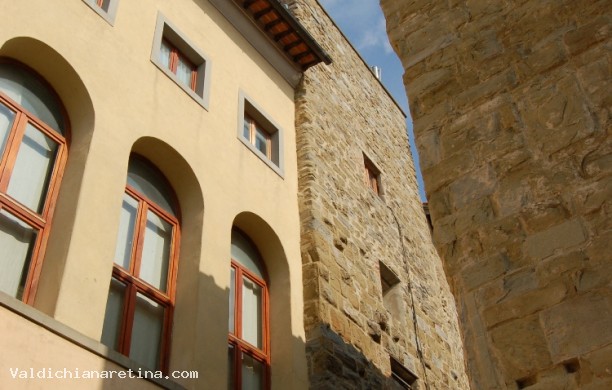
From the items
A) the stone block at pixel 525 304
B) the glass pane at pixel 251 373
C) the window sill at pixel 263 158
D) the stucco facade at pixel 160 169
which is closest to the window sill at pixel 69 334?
the stucco facade at pixel 160 169

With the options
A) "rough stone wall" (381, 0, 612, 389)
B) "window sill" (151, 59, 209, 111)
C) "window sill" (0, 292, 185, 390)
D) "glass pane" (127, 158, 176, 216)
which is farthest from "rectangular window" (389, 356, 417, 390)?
"rough stone wall" (381, 0, 612, 389)

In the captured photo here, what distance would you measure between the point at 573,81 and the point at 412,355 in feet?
21.6

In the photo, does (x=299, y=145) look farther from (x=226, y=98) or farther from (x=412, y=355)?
(x=412, y=355)

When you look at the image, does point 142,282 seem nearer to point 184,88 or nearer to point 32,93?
point 32,93

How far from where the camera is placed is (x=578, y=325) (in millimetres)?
3248

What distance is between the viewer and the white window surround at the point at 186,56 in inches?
316

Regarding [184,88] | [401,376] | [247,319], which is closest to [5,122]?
[184,88]

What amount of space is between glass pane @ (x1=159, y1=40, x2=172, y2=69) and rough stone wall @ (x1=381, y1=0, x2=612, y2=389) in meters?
4.07

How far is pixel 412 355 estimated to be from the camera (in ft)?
32.8

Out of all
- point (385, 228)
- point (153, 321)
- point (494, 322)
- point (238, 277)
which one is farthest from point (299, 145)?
point (494, 322)

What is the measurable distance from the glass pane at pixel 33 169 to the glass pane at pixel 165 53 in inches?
89.9

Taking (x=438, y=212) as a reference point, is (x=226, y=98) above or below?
above

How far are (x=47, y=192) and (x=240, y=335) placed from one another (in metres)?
2.46

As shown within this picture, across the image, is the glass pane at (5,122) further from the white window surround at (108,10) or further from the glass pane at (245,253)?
the glass pane at (245,253)
